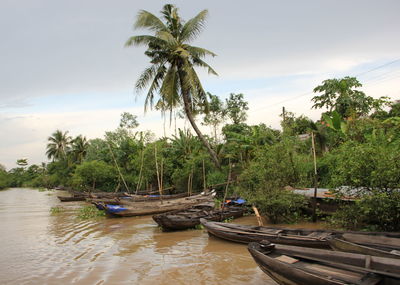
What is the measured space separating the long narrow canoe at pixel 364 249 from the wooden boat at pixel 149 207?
1080 cm

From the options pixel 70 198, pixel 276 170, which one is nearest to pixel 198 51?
pixel 276 170

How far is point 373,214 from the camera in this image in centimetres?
778

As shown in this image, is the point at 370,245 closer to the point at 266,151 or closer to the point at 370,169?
the point at 370,169

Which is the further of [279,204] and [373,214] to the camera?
[279,204]

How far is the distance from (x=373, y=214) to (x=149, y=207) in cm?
1054

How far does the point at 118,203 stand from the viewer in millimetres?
15664

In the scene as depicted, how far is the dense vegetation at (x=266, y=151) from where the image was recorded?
7719mm

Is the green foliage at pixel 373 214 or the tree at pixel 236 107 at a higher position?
the tree at pixel 236 107

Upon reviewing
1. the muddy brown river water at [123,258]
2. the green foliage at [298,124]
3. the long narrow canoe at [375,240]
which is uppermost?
the green foliage at [298,124]

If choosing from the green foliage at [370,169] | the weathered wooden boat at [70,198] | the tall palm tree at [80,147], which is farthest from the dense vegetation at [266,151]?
the tall palm tree at [80,147]

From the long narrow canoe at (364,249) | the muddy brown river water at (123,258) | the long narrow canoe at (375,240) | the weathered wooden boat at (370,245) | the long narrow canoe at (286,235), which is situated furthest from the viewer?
the muddy brown river water at (123,258)

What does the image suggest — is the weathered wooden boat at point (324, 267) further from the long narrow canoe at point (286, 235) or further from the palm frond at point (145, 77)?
the palm frond at point (145, 77)

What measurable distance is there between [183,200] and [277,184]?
6.79 metres

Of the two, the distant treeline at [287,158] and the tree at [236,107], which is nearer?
the distant treeline at [287,158]
